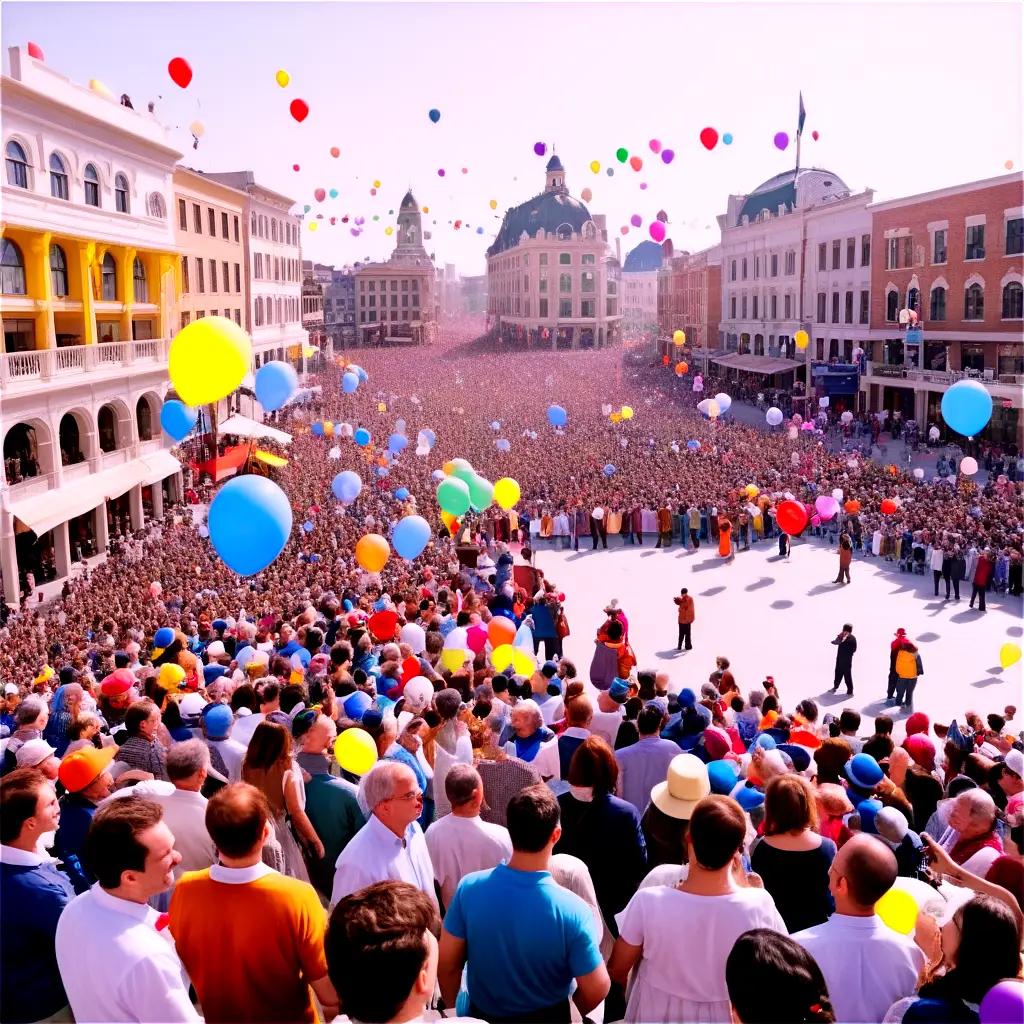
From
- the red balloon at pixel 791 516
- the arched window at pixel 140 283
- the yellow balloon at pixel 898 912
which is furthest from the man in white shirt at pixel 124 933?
the arched window at pixel 140 283

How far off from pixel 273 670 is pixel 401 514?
1085 cm

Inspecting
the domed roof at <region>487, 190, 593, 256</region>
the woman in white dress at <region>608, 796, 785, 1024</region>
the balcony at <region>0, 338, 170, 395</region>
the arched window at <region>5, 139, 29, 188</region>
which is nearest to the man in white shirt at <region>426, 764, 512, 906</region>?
the woman in white dress at <region>608, 796, 785, 1024</region>

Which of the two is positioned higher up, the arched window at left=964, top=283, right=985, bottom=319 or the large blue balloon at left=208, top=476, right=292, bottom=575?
the arched window at left=964, top=283, right=985, bottom=319

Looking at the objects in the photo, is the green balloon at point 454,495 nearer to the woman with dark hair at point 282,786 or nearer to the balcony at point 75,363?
the balcony at point 75,363

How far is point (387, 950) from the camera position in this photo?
2584 mm

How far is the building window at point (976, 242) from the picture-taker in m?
34.8

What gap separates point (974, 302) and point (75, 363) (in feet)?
99.9

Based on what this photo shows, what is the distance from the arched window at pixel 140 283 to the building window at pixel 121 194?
1849 millimetres

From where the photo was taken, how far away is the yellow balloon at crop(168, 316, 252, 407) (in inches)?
421

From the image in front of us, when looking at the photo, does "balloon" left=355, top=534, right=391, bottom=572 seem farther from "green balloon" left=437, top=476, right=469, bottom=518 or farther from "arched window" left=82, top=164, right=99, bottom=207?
"arched window" left=82, top=164, right=99, bottom=207

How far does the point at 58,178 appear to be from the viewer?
2262 cm

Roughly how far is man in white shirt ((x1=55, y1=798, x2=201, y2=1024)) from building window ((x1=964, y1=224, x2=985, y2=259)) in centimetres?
3780

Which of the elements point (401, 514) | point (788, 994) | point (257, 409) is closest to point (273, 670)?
point (788, 994)

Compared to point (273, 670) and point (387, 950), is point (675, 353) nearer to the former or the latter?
point (273, 670)
